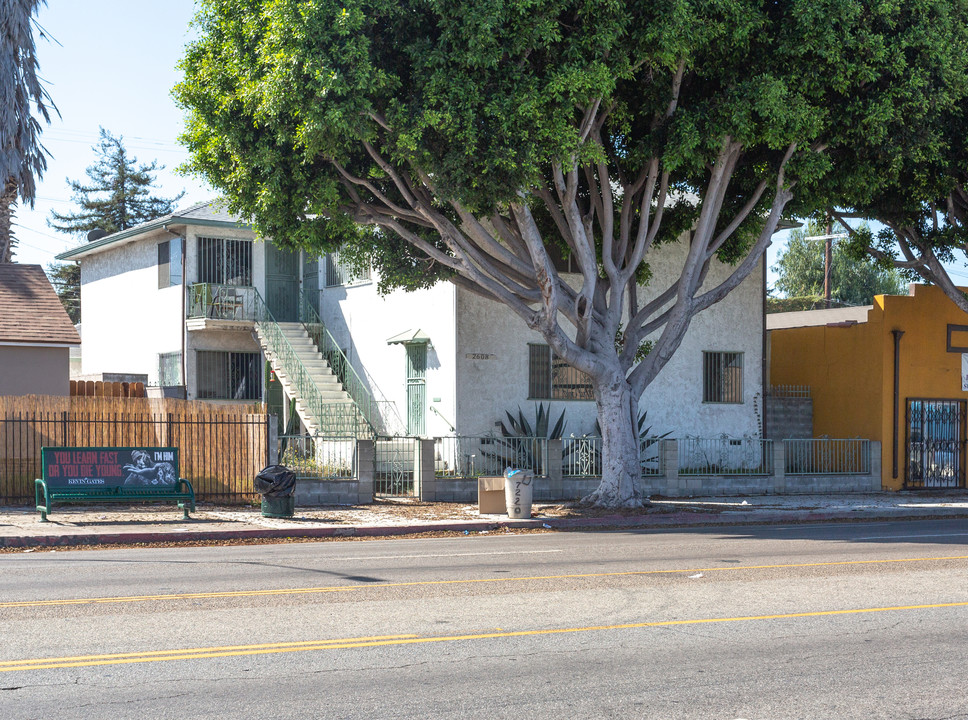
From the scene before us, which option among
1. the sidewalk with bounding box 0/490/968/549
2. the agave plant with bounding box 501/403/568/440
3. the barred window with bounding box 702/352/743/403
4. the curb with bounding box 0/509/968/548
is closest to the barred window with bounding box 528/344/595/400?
the agave plant with bounding box 501/403/568/440

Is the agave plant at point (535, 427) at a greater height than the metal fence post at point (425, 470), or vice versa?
the agave plant at point (535, 427)

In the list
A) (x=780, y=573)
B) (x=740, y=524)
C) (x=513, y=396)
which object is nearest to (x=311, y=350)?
(x=513, y=396)

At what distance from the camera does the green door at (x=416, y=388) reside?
25281 mm

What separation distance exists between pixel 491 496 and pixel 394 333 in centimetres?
730

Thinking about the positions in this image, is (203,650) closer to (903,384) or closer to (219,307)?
(219,307)

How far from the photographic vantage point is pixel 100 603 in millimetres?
9812

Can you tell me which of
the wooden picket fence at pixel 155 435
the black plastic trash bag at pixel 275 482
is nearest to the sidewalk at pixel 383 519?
the black plastic trash bag at pixel 275 482

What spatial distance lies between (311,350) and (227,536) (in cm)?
1209

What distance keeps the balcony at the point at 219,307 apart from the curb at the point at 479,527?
39.9 ft

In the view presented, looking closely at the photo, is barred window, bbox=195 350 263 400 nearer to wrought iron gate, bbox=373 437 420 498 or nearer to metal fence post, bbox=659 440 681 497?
wrought iron gate, bbox=373 437 420 498

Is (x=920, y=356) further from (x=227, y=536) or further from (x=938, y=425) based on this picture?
(x=227, y=536)

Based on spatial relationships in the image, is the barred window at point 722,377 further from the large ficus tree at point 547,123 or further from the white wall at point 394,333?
the white wall at point 394,333

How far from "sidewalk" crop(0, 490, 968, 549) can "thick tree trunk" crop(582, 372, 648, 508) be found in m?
0.43

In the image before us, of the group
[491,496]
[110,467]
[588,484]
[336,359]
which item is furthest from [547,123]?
[336,359]
